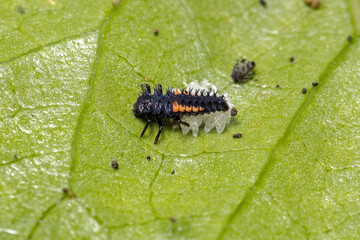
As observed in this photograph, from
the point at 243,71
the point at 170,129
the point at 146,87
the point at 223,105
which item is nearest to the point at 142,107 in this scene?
the point at 146,87

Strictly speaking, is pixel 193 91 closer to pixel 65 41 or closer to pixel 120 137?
pixel 120 137

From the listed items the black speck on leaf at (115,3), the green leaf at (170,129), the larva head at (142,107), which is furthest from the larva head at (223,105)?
the black speck on leaf at (115,3)

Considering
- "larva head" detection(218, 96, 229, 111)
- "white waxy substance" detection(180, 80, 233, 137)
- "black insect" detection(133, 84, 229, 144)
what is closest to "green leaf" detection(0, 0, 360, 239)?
"white waxy substance" detection(180, 80, 233, 137)

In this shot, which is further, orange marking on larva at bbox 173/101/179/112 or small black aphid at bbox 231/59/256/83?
small black aphid at bbox 231/59/256/83

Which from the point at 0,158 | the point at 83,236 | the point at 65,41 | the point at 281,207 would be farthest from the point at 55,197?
the point at 281,207

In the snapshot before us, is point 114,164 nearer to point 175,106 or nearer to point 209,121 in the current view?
point 175,106

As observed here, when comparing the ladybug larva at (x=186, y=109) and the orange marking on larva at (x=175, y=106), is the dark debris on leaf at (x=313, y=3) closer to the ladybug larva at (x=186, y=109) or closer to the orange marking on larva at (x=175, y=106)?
the ladybug larva at (x=186, y=109)

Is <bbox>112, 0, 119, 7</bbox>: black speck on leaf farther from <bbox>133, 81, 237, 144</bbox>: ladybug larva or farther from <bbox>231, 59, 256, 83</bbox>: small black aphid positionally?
<bbox>231, 59, 256, 83</bbox>: small black aphid
